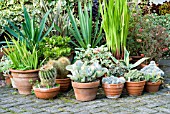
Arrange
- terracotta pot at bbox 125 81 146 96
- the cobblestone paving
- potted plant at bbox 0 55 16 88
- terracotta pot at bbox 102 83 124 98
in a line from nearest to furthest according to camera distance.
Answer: the cobblestone paving, terracotta pot at bbox 102 83 124 98, terracotta pot at bbox 125 81 146 96, potted plant at bbox 0 55 16 88

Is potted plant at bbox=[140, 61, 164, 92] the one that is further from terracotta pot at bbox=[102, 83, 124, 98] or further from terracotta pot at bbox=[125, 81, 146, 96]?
terracotta pot at bbox=[102, 83, 124, 98]

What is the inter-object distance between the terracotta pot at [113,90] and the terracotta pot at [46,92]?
2.26 feet

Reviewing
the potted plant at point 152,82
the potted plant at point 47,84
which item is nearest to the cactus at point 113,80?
the potted plant at point 152,82

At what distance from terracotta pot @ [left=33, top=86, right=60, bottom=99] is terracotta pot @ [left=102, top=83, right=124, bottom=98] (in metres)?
0.69

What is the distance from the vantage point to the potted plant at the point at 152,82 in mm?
4914

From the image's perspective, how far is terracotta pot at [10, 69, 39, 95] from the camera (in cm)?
493

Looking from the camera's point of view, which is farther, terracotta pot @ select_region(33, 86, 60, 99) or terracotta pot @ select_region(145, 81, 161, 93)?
terracotta pot @ select_region(145, 81, 161, 93)

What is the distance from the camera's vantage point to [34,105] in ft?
14.6

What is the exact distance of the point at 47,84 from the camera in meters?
4.68

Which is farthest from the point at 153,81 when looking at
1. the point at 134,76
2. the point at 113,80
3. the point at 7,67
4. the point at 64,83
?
the point at 7,67

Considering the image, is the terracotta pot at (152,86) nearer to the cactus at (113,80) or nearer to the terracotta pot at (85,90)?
the cactus at (113,80)

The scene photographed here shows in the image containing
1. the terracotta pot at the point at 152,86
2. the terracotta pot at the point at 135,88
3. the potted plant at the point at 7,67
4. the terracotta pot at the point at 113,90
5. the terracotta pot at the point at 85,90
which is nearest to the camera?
the terracotta pot at the point at 85,90

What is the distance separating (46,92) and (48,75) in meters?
0.25

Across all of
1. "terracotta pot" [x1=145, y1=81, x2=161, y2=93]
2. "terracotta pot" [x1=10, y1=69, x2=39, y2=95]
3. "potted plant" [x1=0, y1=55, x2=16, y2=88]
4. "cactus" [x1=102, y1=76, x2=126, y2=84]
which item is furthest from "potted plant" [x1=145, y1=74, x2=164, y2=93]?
"potted plant" [x1=0, y1=55, x2=16, y2=88]
